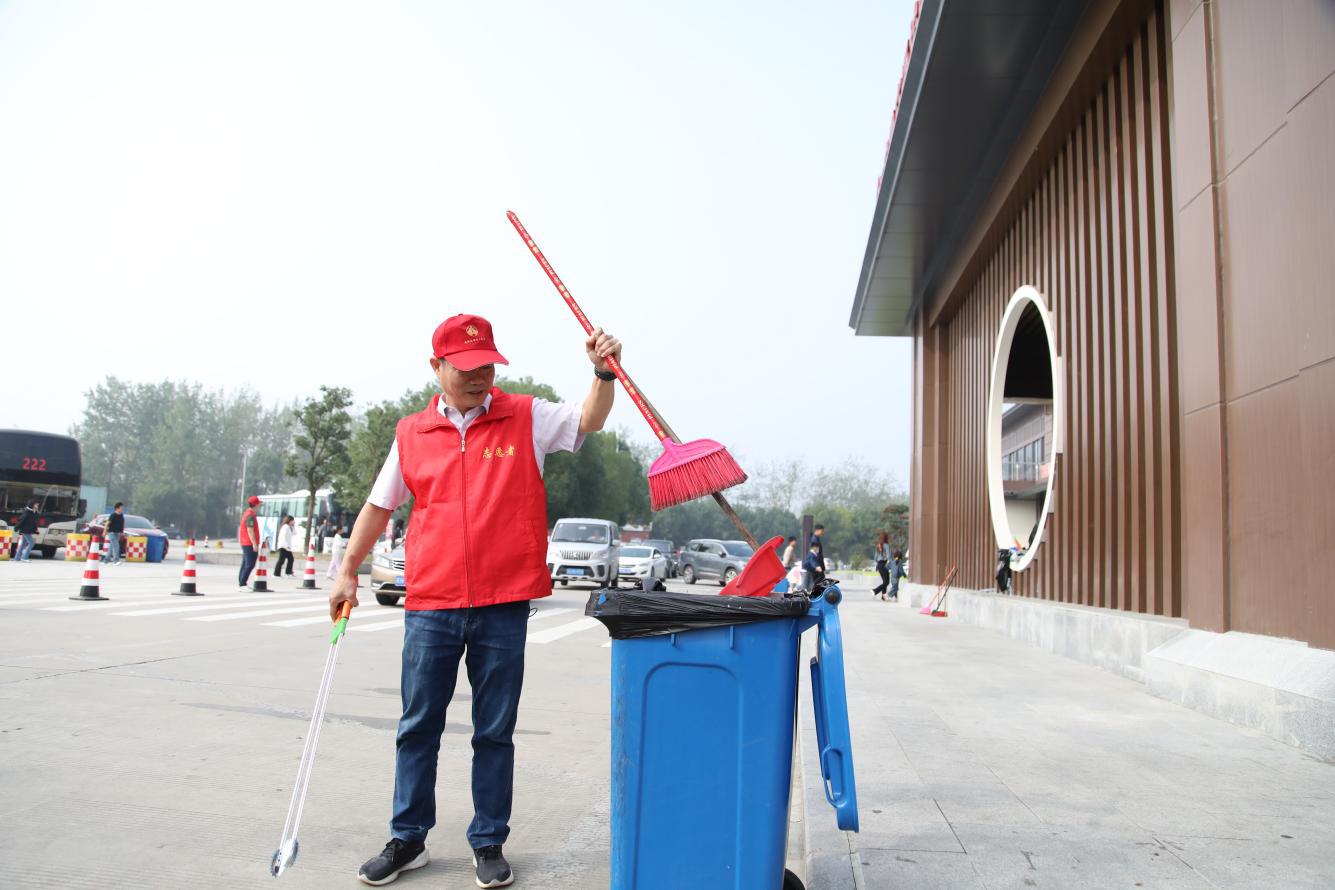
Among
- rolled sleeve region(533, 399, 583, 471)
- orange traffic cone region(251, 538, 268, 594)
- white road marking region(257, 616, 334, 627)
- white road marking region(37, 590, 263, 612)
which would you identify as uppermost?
rolled sleeve region(533, 399, 583, 471)

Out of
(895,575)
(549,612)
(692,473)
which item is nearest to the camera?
(692,473)

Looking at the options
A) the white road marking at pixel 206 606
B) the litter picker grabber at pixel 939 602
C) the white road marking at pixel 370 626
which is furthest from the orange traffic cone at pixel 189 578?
the litter picker grabber at pixel 939 602

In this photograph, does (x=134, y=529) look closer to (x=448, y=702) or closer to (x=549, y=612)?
(x=549, y=612)

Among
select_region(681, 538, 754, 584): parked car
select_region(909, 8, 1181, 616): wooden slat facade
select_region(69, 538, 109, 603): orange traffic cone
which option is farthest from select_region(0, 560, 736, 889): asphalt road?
select_region(681, 538, 754, 584): parked car

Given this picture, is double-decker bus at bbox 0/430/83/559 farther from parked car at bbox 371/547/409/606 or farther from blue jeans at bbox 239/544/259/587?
parked car at bbox 371/547/409/606

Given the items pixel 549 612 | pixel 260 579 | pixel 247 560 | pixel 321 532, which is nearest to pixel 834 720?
pixel 549 612

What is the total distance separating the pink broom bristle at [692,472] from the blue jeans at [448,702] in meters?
0.73

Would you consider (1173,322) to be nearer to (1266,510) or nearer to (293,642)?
(1266,510)

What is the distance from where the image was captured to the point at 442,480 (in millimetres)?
3398

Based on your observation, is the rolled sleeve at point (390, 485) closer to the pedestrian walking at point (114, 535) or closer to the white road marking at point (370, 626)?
the white road marking at point (370, 626)

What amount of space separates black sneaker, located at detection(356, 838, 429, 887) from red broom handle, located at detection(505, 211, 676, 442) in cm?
167

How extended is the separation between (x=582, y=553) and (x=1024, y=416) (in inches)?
996

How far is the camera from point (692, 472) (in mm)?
3197

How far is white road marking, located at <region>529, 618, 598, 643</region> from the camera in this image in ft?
38.3
